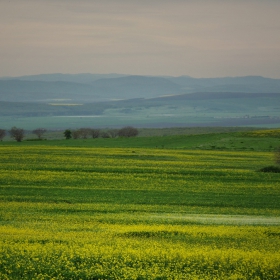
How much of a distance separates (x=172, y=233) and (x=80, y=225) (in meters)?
4.11

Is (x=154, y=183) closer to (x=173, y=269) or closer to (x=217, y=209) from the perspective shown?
(x=217, y=209)

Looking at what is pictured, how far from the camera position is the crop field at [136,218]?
52.1 ft

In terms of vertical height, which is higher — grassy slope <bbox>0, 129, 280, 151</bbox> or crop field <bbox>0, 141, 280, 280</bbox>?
grassy slope <bbox>0, 129, 280, 151</bbox>

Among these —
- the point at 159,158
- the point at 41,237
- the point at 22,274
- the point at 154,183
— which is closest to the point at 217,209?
the point at 154,183

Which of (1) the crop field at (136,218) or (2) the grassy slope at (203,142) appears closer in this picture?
(1) the crop field at (136,218)

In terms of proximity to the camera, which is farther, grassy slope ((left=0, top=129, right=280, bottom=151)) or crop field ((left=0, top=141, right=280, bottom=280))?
grassy slope ((left=0, top=129, right=280, bottom=151))

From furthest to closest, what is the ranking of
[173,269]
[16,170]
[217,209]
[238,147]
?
[238,147] → [16,170] → [217,209] → [173,269]

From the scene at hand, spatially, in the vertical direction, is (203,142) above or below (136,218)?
above

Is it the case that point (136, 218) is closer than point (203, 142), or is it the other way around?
point (136, 218)

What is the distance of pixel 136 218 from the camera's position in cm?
2577

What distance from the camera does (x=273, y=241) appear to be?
2023 cm

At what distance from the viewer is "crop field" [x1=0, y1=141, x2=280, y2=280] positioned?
1588cm

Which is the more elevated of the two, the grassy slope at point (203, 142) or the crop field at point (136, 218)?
the grassy slope at point (203, 142)

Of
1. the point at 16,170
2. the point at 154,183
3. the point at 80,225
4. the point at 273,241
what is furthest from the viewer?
the point at 16,170
